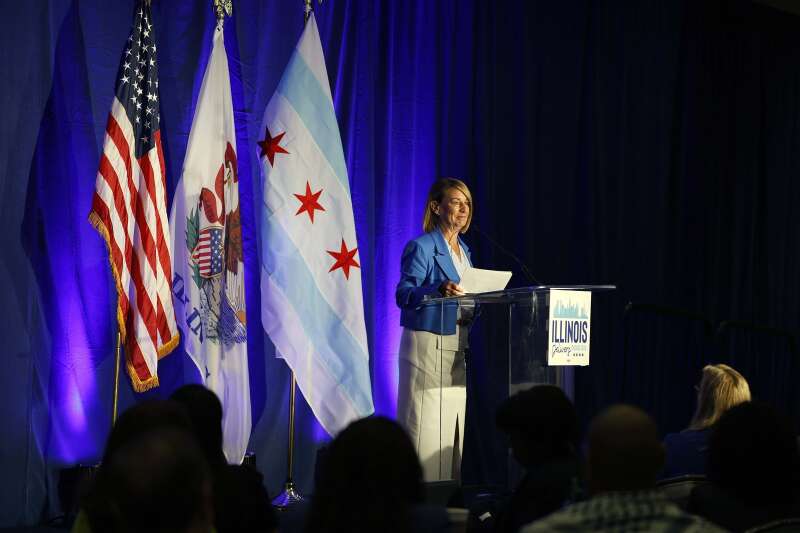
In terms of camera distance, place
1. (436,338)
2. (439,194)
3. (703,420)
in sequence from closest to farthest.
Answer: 1. (703,420)
2. (436,338)
3. (439,194)

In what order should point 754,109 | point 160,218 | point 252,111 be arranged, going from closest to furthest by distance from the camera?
1. point 160,218
2. point 252,111
3. point 754,109

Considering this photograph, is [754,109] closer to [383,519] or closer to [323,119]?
[323,119]

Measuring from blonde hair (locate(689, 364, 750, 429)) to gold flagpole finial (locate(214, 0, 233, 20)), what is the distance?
127 inches

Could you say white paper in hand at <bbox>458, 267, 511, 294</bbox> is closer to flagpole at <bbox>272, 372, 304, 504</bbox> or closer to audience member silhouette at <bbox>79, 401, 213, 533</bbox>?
flagpole at <bbox>272, 372, 304, 504</bbox>

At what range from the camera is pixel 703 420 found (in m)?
4.08

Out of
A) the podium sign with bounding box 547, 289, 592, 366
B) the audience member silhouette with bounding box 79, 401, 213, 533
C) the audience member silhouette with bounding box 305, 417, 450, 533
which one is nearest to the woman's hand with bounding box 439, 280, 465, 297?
the podium sign with bounding box 547, 289, 592, 366

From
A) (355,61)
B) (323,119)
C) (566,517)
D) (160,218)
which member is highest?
A: (355,61)

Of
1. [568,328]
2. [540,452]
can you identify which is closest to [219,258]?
[568,328]

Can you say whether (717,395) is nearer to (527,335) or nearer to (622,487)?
(527,335)

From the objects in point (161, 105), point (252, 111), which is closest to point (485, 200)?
point (252, 111)

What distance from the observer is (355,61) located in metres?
6.46

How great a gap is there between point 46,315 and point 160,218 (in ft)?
2.71

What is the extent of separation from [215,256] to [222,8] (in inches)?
55.9

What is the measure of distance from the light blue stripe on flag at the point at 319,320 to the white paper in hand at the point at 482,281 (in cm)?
117
